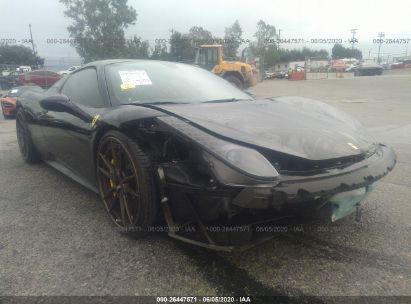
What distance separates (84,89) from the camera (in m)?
3.05

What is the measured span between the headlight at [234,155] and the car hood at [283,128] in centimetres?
7

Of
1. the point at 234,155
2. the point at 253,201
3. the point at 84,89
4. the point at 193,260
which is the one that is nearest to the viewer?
the point at 253,201

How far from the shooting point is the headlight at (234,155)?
5.57 feet

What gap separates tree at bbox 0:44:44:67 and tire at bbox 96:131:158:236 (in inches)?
→ 1824

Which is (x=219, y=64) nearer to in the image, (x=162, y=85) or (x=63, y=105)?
(x=162, y=85)

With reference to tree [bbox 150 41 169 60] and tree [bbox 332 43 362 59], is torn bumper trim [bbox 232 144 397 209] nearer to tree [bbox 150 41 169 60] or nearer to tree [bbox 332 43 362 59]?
tree [bbox 150 41 169 60]

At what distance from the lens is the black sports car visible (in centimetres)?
173

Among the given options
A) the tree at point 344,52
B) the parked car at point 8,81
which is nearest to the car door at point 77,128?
the parked car at point 8,81

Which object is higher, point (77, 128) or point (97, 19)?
point (97, 19)

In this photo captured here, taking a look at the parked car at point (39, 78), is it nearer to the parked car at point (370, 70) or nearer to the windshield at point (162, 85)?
the windshield at point (162, 85)

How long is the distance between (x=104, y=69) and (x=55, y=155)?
103 cm

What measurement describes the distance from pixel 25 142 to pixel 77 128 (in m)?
1.84

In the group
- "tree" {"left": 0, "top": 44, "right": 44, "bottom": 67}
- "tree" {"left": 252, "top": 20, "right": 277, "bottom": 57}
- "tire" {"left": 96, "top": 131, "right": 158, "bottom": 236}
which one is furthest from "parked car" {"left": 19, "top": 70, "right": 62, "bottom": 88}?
"tree" {"left": 252, "top": 20, "right": 277, "bottom": 57}

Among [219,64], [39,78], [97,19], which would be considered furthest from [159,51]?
[219,64]
